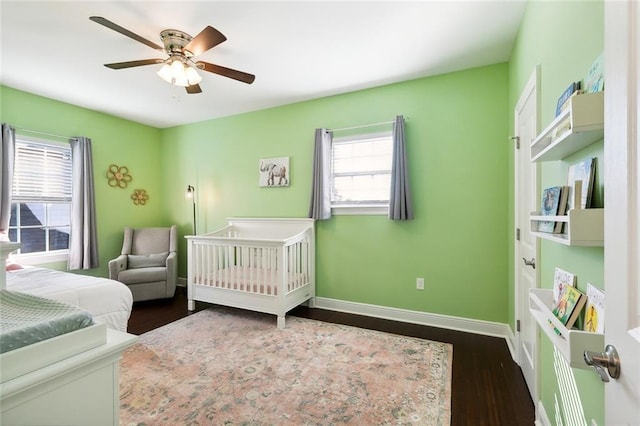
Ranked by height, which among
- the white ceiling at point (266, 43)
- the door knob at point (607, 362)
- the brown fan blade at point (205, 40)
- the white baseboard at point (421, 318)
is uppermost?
the white ceiling at point (266, 43)

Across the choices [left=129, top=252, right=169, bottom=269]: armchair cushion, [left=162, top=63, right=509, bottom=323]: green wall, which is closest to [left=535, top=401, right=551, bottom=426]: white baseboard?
[left=162, top=63, right=509, bottom=323]: green wall

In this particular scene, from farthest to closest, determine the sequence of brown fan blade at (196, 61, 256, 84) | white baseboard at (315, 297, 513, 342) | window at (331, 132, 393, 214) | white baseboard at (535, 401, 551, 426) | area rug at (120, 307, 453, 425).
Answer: window at (331, 132, 393, 214) < white baseboard at (315, 297, 513, 342) < brown fan blade at (196, 61, 256, 84) < area rug at (120, 307, 453, 425) < white baseboard at (535, 401, 551, 426)

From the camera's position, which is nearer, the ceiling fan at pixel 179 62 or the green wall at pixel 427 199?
the ceiling fan at pixel 179 62

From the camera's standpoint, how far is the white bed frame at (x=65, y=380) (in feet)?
2.09

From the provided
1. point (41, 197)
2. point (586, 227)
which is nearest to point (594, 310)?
point (586, 227)

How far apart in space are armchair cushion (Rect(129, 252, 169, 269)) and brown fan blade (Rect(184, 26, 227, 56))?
9.35ft

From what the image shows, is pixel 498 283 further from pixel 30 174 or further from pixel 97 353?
pixel 30 174

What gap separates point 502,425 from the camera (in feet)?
5.08

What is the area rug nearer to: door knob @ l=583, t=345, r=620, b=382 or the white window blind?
door knob @ l=583, t=345, r=620, b=382

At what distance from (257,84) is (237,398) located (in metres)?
2.85

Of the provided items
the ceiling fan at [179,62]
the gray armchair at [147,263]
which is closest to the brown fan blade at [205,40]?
the ceiling fan at [179,62]

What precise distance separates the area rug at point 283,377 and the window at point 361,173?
1.33 meters

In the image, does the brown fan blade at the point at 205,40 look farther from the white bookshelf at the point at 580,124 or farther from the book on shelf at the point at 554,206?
the book on shelf at the point at 554,206

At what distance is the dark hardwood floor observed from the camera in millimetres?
1637
